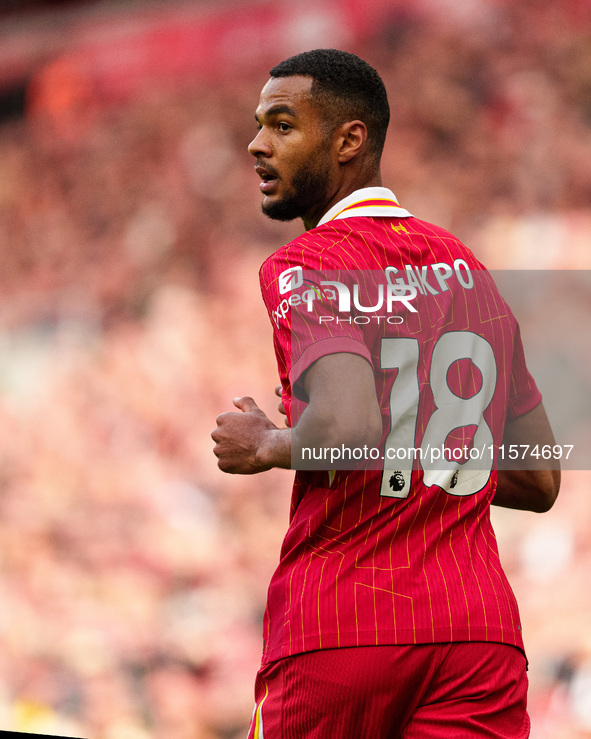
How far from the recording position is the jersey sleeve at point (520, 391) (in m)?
1.28

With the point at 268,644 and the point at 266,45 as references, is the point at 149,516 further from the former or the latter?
the point at 268,644

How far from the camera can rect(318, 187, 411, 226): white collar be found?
1195 mm

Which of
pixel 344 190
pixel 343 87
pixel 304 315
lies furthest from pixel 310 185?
pixel 304 315

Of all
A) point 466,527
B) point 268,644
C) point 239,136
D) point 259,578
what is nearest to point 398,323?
point 466,527

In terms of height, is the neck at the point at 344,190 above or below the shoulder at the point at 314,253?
above

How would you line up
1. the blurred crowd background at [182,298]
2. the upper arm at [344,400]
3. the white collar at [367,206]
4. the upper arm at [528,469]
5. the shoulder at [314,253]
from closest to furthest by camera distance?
the upper arm at [344,400] < the shoulder at [314,253] < the white collar at [367,206] < the upper arm at [528,469] < the blurred crowd background at [182,298]

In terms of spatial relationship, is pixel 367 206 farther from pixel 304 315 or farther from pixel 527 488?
pixel 527 488

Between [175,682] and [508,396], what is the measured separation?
2141mm

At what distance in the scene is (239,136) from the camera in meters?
3.38

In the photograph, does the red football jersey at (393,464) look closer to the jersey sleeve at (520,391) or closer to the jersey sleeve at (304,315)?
A: the jersey sleeve at (304,315)

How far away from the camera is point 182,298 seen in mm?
3355

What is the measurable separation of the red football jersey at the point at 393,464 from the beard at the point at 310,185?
0.32 feet

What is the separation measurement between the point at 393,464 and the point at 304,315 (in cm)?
21

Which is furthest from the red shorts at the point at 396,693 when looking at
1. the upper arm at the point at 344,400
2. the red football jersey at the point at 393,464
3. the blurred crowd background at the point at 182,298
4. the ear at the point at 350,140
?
the blurred crowd background at the point at 182,298
